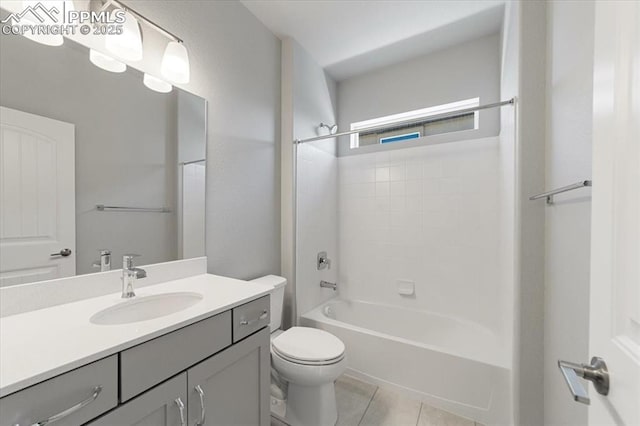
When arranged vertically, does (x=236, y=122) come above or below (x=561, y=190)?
above

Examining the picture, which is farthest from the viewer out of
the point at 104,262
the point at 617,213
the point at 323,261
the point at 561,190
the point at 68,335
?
the point at 323,261

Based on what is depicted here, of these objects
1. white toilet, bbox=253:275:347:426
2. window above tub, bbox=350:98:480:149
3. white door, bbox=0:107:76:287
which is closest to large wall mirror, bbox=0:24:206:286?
white door, bbox=0:107:76:287

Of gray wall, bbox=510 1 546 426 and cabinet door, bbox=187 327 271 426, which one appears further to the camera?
gray wall, bbox=510 1 546 426

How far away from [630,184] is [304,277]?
2.00 meters

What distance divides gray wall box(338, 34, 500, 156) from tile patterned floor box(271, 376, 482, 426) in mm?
2019

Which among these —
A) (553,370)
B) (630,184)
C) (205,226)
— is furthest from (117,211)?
(553,370)

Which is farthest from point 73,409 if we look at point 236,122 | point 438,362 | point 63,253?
point 438,362

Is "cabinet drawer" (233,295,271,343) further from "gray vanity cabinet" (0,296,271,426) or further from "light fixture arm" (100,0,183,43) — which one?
"light fixture arm" (100,0,183,43)

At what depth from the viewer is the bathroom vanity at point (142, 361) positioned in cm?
57

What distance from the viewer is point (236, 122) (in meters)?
1.72

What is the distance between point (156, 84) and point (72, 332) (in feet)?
3.74

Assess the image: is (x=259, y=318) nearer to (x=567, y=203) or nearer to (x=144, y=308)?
(x=144, y=308)

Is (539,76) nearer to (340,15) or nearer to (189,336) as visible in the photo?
(340,15)

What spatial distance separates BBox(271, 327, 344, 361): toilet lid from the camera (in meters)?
1.41
